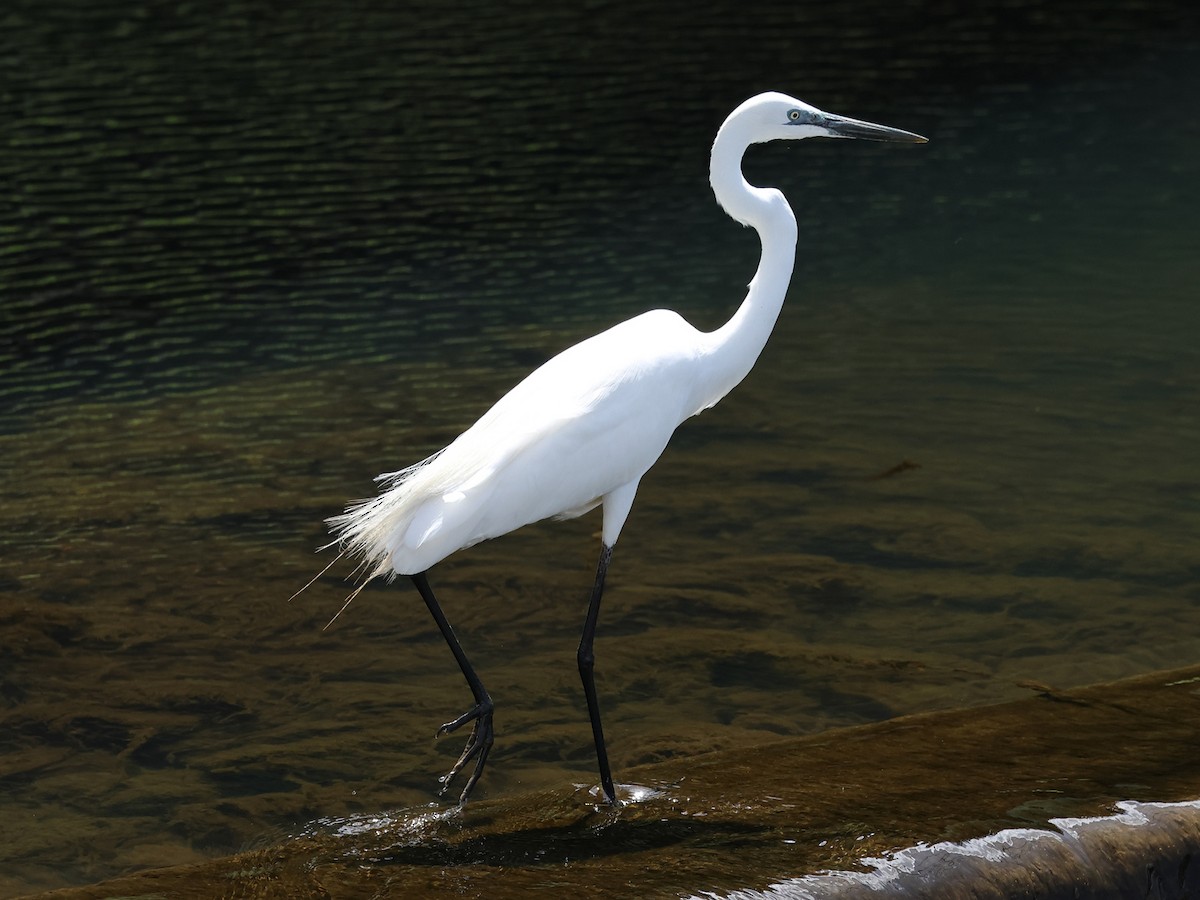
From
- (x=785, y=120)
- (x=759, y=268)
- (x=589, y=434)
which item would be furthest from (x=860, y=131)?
(x=589, y=434)

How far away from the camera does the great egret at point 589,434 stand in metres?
3.91

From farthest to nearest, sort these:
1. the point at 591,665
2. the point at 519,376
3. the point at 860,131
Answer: the point at 519,376 < the point at 860,131 < the point at 591,665

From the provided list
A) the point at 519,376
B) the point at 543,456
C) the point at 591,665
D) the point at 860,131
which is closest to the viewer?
the point at 543,456

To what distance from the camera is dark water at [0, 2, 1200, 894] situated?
479 centimetres

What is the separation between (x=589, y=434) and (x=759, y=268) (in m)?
0.70

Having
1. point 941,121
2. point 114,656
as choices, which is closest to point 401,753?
point 114,656

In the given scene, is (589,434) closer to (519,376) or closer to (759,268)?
(759,268)

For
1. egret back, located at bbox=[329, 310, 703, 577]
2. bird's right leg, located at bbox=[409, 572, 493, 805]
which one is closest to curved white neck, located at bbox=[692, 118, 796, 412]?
egret back, located at bbox=[329, 310, 703, 577]

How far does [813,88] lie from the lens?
1295cm

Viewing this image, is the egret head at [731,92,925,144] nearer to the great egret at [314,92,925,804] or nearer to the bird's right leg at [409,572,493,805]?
the great egret at [314,92,925,804]

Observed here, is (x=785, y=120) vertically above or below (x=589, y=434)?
above

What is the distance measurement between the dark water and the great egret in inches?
31.8

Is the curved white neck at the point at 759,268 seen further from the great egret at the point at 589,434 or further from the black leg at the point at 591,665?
the black leg at the point at 591,665

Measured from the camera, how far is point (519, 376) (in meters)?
7.76
